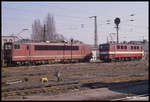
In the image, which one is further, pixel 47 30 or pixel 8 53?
pixel 47 30

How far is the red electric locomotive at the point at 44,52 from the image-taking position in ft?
96.1

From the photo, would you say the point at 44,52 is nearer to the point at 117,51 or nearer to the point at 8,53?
the point at 8,53

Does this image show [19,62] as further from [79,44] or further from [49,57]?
[79,44]

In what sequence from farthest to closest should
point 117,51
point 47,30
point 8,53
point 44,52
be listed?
point 47,30 → point 117,51 → point 44,52 → point 8,53

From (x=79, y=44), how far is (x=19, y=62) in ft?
36.2

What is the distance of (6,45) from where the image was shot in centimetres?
2977

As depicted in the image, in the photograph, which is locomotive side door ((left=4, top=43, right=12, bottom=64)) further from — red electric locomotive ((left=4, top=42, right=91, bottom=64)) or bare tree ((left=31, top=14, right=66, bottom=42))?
bare tree ((left=31, top=14, right=66, bottom=42))

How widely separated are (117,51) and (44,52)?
11307 millimetres

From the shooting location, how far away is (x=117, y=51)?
3647 cm

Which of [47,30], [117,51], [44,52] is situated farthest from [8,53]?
[47,30]

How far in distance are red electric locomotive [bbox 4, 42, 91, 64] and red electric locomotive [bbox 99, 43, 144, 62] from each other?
3.14 metres

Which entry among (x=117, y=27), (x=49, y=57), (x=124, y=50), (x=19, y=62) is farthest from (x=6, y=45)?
(x=117, y=27)

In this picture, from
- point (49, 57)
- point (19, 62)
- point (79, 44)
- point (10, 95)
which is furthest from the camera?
point (79, 44)

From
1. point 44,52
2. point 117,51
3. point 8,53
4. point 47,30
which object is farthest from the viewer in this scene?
point 47,30
